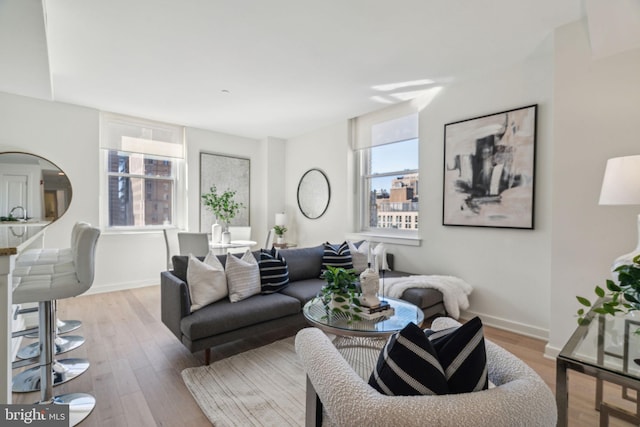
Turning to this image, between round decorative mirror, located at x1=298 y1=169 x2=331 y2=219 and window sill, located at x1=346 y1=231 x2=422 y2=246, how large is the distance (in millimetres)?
826

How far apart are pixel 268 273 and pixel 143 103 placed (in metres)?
2.98

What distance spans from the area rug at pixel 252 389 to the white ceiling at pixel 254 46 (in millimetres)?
2646

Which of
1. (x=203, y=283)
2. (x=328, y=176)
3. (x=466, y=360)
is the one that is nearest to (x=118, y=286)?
(x=203, y=283)

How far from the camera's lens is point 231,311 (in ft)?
7.72

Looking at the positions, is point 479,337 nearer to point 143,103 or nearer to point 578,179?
point 578,179

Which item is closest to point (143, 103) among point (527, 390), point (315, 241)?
point (315, 241)

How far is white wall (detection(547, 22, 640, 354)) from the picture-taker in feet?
6.98

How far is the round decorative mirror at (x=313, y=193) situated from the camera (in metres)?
5.12

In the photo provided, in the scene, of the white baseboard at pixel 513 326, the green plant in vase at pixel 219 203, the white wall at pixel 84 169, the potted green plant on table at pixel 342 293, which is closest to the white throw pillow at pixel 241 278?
the potted green plant on table at pixel 342 293

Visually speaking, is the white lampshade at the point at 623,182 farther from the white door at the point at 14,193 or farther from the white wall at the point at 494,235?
the white door at the point at 14,193

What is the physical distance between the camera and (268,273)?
9.49 feet

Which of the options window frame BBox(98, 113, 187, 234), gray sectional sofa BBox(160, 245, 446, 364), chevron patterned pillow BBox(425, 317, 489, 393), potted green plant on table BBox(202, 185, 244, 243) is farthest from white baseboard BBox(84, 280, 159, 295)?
chevron patterned pillow BBox(425, 317, 489, 393)

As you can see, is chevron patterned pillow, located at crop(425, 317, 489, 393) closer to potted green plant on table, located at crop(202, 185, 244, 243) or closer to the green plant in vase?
potted green plant on table, located at crop(202, 185, 244, 243)

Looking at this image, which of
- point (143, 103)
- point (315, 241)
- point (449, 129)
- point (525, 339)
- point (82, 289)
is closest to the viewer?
point (82, 289)
